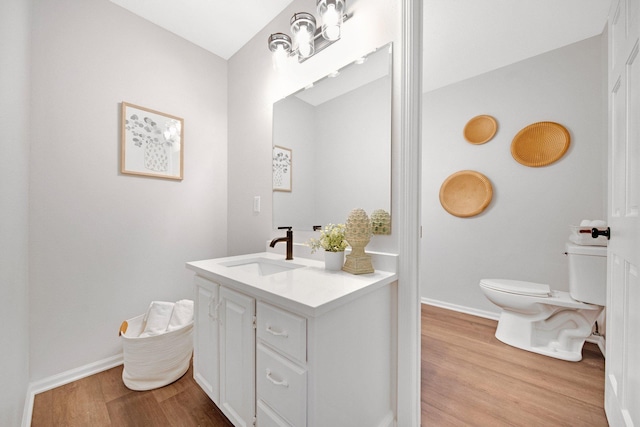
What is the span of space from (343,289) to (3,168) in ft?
4.21

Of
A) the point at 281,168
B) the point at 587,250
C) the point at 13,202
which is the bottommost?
the point at 587,250

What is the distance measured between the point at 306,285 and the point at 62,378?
173 cm

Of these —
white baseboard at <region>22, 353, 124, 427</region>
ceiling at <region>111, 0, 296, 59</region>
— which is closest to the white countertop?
white baseboard at <region>22, 353, 124, 427</region>

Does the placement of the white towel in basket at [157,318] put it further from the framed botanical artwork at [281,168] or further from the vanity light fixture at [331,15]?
the vanity light fixture at [331,15]

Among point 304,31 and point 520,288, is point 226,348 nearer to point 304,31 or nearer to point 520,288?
point 304,31

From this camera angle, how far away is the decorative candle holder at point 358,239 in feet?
3.82

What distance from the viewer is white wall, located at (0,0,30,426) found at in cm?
88

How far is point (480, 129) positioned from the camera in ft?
8.34

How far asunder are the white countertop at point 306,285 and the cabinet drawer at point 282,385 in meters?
0.22

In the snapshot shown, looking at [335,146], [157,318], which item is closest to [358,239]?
[335,146]

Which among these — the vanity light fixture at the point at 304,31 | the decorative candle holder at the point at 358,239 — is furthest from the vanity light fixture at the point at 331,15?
the decorative candle holder at the point at 358,239

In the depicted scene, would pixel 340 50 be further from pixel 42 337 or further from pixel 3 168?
pixel 42 337

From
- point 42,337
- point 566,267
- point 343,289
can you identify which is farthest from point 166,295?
point 566,267

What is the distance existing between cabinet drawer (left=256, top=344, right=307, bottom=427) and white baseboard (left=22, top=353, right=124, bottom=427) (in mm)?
1233
